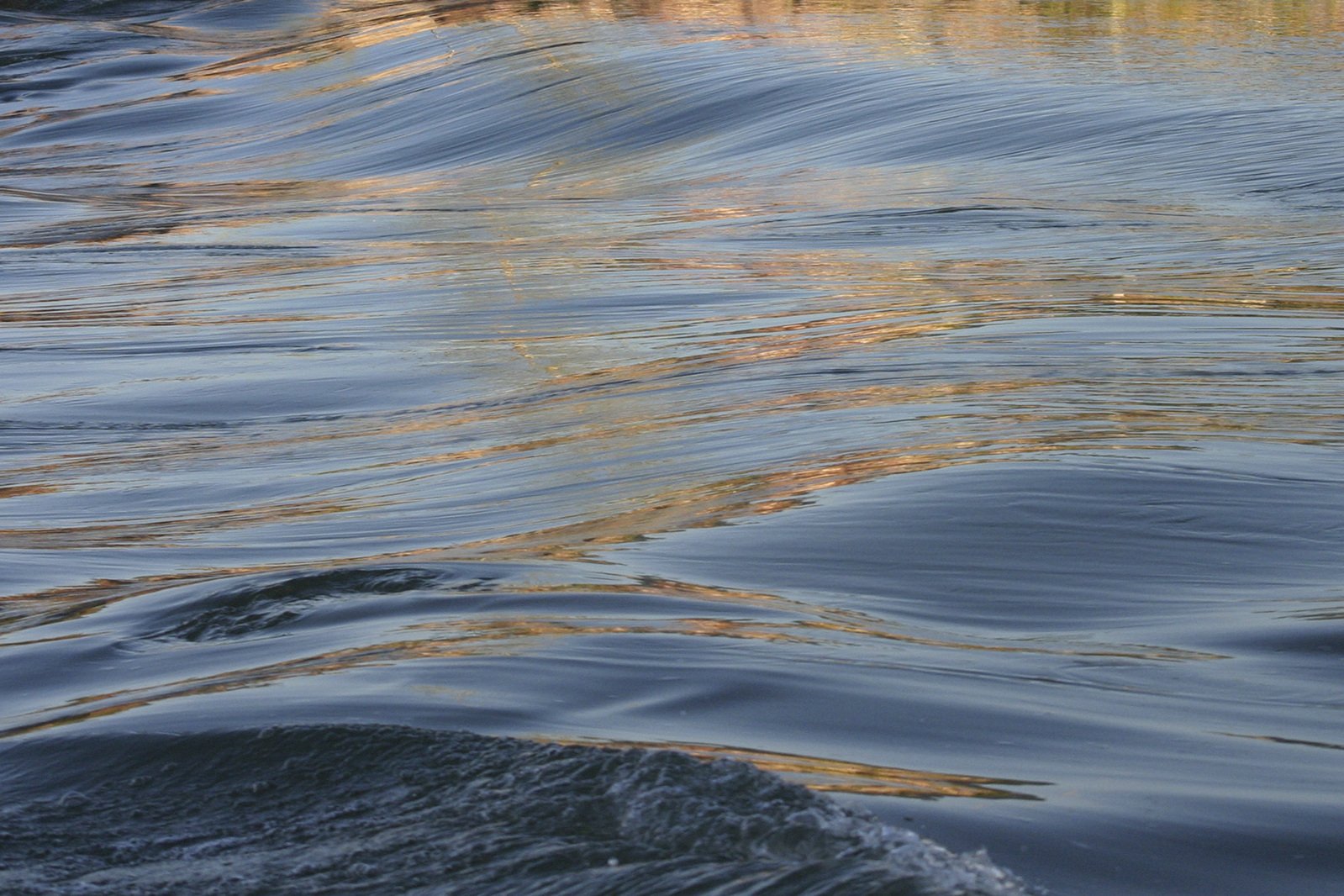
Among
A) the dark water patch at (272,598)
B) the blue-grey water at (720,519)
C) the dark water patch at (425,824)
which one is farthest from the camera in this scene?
the dark water patch at (272,598)

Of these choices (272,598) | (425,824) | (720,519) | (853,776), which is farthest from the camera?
(720,519)

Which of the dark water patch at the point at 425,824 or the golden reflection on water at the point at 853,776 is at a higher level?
the dark water patch at the point at 425,824

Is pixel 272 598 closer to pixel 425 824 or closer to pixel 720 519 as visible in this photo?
pixel 720 519

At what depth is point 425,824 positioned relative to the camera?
66.9 inches

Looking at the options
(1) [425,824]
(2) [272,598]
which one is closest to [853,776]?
(1) [425,824]

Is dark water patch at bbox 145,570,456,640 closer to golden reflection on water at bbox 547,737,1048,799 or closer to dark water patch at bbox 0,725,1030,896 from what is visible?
dark water patch at bbox 0,725,1030,896

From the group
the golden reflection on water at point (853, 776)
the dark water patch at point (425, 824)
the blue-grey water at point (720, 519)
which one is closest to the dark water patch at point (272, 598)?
the blue-grey water at point (720, 519)

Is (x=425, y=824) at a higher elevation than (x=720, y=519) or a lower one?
higher

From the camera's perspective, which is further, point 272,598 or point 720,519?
point 720,519

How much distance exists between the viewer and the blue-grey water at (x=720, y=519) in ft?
5.63

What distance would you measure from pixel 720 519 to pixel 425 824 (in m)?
1.32

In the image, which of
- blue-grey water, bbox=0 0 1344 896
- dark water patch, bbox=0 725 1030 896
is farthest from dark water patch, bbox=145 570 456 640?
dark water patch, bbox=0 725 1030 896

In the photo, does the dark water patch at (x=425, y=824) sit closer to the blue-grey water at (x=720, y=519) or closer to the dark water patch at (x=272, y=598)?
the blue-grey water at (x=720, y=519)

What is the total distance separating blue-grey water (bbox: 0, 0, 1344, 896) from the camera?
172 centimetres
